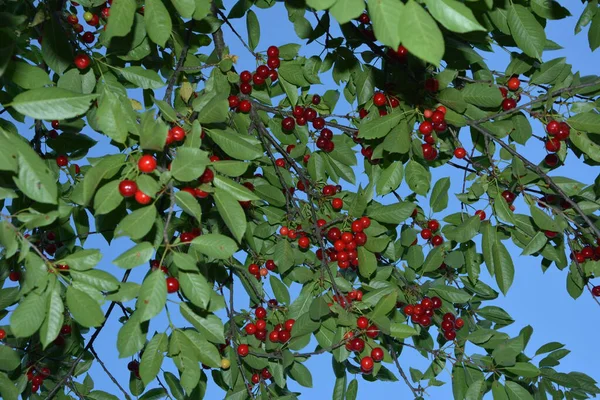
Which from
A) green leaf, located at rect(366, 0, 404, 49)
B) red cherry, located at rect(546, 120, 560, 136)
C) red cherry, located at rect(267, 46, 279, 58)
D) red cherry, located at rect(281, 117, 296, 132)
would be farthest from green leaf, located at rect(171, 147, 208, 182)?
red cherry, located at rect(546, 120, 560, 136)

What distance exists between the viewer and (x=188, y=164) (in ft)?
5.27

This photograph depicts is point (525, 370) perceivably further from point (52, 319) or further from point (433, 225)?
point (52, 319)

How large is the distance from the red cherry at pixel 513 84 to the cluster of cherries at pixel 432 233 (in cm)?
65

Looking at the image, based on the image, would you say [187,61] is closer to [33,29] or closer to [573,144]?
[33,29]

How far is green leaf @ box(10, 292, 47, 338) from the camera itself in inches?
64.7

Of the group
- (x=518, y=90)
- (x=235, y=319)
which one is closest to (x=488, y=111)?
(x=518, y=90)

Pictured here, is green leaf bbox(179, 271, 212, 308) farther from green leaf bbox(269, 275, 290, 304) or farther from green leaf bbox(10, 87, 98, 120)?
green leaf bbox(269, 275, 290, 304)

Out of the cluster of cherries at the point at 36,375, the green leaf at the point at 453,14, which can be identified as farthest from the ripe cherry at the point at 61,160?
the green leaf at the point at 453,14

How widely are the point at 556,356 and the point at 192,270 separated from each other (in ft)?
5.87

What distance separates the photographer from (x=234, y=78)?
2.52 meters

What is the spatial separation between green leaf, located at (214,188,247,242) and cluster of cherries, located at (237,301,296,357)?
809 mm

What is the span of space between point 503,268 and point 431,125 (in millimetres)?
607

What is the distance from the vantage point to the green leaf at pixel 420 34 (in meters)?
1.10

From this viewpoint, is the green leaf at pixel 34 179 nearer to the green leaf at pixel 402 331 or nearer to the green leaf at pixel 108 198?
the green leaf at pixel 108 198
